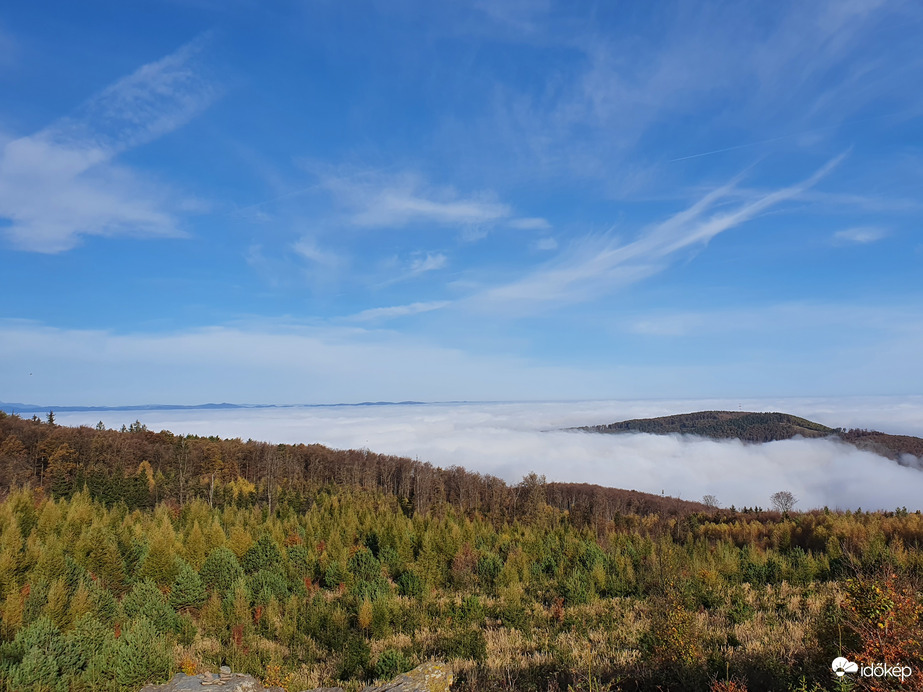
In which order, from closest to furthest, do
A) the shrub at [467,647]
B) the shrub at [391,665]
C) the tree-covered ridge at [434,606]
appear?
the tree-covered ridge at [434,606] → the shrub at [391,665] → the shrub at [467,647]

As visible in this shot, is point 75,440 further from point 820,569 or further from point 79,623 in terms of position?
point 820,569

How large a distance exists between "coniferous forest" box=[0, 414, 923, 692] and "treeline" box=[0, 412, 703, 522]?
118cm

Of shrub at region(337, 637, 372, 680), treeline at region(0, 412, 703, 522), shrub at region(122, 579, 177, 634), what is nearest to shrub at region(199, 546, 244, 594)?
shrub at region(122, 579, 177, 634)

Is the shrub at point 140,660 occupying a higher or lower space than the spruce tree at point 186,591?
higher

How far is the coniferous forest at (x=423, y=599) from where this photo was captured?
38.1 feet

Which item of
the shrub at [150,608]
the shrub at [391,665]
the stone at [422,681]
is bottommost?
the shrub at [150,608]

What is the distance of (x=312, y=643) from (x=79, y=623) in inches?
360

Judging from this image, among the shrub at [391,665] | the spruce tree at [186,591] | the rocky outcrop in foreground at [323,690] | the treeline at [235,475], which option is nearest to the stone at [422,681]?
the rocky outcrop in foreground at [323,690]

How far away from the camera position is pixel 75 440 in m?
90.7

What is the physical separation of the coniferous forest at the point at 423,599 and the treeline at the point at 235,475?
3.89 ft

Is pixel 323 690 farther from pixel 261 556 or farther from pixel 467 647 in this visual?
pixel 261 556

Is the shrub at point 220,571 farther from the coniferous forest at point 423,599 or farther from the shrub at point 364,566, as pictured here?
the shrub at point 364,566

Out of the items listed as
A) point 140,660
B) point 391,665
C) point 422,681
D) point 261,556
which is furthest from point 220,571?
point 422,681

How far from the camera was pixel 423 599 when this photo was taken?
113 ft
